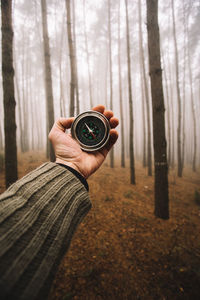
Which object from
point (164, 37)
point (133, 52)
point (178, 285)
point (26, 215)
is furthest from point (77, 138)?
point (164, 37)

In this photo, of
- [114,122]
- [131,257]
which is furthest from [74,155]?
[131,257]

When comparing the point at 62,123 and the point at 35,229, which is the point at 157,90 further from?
the point at 35,229

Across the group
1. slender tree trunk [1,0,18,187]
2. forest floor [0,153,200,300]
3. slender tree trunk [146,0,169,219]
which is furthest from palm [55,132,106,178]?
slender tree trunk [146,0,169,219]

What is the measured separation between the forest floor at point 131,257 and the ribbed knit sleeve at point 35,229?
218 centimetres

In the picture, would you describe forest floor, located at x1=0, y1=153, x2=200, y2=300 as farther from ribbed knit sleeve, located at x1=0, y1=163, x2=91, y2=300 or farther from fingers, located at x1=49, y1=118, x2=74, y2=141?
fingers, located at x1=49, y1=118, x2=74, y2=141

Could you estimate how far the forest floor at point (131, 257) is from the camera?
2.20 metres

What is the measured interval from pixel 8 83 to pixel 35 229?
3.91 metres

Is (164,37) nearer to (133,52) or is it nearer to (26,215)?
(133,52)

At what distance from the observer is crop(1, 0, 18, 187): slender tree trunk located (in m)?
3.19

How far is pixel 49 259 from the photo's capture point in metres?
0.74

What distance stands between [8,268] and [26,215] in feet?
0.81

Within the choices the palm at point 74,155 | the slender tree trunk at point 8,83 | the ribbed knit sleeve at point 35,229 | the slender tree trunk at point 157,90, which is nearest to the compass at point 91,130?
the palm at point 74,155

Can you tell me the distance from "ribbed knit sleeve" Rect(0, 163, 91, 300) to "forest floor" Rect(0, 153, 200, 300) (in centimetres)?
218

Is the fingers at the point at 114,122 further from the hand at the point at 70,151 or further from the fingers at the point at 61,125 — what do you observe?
the fingers at the point at 61,125
